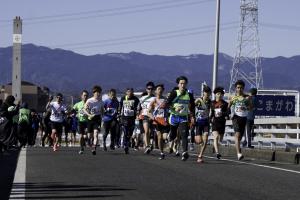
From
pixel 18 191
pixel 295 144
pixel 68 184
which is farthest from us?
pixel 295 144

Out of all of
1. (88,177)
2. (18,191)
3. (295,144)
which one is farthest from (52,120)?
(18,191)

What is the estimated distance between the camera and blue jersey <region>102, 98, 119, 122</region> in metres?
23.2

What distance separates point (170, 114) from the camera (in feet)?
60.8

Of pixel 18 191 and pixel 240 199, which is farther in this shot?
pixel 18 191

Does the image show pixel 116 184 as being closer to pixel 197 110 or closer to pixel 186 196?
pixel 186 196

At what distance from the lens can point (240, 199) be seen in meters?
10.5

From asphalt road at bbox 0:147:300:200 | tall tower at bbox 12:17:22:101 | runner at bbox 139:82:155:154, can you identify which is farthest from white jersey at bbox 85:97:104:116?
tall tower at bbox 12:17:22:101

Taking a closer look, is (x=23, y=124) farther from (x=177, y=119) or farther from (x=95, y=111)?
(x=177, y=119)

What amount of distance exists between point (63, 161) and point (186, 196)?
712cm

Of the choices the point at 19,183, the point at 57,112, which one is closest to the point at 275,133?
the point at 57,112

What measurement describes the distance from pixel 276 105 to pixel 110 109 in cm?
1014

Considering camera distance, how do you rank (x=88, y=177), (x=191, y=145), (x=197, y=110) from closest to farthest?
(x=88, y=177) < (x=197, y=110) < (x=191, y=145)

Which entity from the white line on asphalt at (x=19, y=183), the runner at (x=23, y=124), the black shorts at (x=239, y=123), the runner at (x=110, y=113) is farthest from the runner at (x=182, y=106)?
the runner at (x=23, y=124)

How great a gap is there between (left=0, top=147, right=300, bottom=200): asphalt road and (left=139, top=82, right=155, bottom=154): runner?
3.77m
